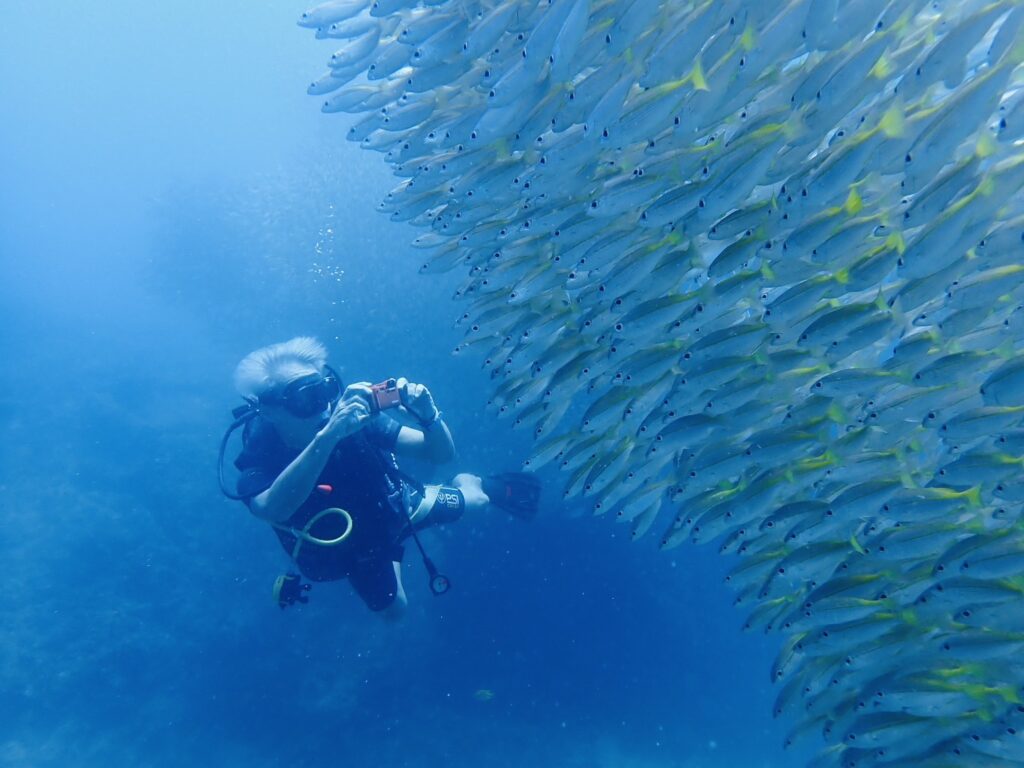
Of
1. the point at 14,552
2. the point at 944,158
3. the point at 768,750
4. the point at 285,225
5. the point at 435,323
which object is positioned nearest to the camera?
the point at 944,158

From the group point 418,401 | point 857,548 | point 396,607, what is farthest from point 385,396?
point 396,607

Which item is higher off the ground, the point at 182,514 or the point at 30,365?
the point at 30,365

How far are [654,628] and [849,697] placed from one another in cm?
1016

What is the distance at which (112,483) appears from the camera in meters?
14.3

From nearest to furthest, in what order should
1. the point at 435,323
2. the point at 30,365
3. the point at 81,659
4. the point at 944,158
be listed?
the point at 944,158 → the point at 81,659 → the point at 435,323 → the point at 30,365

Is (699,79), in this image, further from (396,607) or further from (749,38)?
(396,607)

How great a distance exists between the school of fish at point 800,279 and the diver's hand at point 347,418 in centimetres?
132

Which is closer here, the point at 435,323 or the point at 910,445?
the point at 910,445

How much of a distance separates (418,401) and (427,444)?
2.97ft

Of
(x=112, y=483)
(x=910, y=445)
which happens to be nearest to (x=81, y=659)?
(x=112, y=483)

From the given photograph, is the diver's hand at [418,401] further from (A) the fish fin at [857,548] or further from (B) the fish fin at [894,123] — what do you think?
(B) the fish fin at [894,123]

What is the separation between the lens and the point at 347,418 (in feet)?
16.8

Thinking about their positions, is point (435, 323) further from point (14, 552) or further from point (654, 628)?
point (14, 552)

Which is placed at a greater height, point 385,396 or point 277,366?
point 277,366
